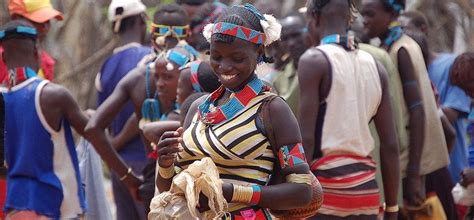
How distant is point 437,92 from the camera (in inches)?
357

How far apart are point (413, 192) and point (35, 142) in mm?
2731

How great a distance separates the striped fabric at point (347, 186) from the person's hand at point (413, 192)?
1.20 metres

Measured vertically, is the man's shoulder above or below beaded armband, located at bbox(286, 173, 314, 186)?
below

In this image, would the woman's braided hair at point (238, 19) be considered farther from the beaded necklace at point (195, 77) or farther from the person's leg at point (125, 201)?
the person's leg at point (125, 201)

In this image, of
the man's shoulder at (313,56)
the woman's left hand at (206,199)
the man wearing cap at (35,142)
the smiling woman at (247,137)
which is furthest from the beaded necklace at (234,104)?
the man wearing cap at (35,142)

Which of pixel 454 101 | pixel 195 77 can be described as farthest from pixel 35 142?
pixel 454 101

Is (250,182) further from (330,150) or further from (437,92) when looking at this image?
(437,92)

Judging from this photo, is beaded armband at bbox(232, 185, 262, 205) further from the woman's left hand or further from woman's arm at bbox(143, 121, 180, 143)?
woman's arm at bbox(143, 121, 180, 143)

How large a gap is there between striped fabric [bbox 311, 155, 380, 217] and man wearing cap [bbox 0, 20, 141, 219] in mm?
1640

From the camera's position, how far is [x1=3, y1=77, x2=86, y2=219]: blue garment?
7.15m

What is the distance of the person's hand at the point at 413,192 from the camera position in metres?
8.00

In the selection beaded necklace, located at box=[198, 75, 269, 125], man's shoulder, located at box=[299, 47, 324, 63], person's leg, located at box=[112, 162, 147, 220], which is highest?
beaded necklace, located at box=[198, 75, 269, 125]

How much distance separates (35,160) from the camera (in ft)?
23.5

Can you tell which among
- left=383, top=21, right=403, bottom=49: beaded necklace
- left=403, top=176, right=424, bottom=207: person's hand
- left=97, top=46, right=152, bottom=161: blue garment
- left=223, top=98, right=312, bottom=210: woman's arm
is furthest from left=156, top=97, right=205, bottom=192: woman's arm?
left=97, top=46, right=152, bottom=161: blue garment
